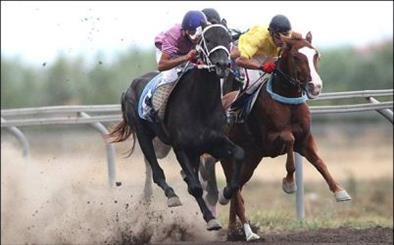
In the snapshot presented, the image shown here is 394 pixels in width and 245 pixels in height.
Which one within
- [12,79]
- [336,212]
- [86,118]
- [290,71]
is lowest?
[12,79]

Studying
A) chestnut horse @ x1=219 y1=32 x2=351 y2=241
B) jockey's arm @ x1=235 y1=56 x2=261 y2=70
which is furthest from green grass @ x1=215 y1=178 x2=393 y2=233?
jockey's arm @ x1=235 y1=56 x2=261 y2=70

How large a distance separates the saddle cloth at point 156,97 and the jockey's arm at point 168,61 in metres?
0.16

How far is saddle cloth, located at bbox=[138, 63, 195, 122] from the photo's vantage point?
9.85 metres

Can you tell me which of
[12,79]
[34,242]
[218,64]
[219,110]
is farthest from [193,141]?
[12,79]

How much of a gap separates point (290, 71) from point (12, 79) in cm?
2700

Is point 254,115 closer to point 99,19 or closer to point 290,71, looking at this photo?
point 290,71

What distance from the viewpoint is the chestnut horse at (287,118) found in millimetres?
9508

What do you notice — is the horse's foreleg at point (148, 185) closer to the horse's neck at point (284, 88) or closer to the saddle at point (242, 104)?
the saddle at point (242, 104)

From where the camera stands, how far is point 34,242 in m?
11.7

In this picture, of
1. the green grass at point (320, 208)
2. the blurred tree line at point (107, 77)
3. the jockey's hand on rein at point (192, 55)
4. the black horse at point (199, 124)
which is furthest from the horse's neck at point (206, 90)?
the blurred tree line at point (107, 77)

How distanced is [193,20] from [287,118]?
1290 millimetres

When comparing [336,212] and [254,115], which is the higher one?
[254,115]

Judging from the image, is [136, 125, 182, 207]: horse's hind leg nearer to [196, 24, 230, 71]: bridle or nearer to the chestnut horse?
the chestnut horse

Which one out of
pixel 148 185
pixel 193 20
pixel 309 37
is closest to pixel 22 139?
pixel 148 185
